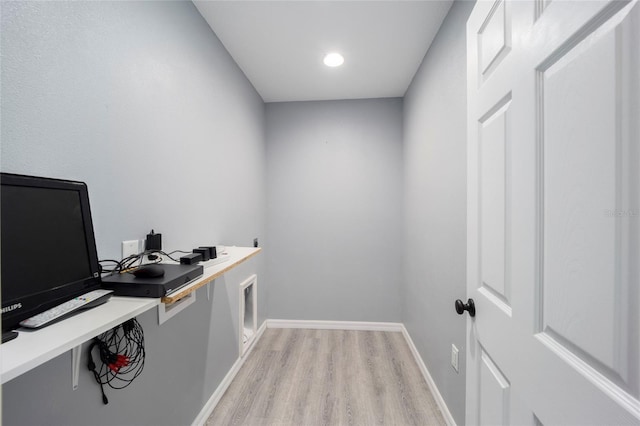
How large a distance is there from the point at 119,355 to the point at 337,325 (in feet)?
7.29

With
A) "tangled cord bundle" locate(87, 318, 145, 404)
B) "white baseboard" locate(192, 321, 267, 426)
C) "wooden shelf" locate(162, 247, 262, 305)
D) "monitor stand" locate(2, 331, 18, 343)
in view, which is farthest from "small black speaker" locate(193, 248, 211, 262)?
"white baseboard" locate(192, 321, 267, 426)

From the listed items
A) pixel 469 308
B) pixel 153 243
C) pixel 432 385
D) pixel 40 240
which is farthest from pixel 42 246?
pixel 432 385

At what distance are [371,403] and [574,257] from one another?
1.74 metres

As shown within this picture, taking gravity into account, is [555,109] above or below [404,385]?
above

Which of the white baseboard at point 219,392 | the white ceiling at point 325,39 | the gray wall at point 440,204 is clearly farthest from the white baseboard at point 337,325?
the white ceiling at point 325,39

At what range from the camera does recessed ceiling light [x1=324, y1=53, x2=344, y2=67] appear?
2031mm

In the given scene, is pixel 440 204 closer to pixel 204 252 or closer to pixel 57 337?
pixel 204 252

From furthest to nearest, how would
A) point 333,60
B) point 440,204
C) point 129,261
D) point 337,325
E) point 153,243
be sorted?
point 337,325 → point 333,60 → point 440,204 → point 153,243 → point 129,261

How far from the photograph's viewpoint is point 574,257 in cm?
51

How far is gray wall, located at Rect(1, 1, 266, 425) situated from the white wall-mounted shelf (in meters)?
0.30

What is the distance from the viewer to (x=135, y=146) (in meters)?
1.10

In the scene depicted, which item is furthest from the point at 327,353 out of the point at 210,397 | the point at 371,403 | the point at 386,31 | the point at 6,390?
the point at 386,31

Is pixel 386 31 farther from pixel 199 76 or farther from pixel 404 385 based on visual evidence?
pixel 404 385

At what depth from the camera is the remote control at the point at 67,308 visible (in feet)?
1.86
